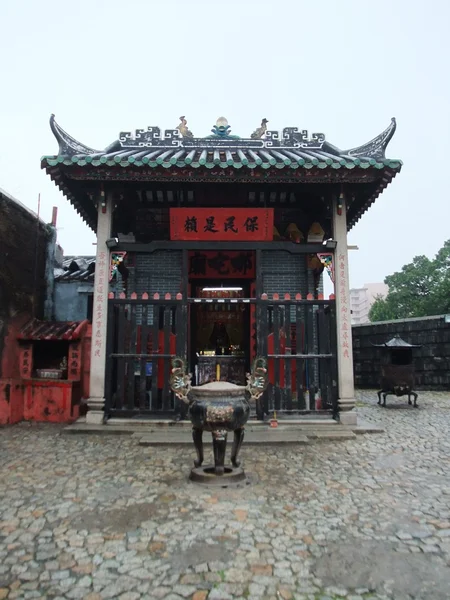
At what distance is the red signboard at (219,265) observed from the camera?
1106 centimetres

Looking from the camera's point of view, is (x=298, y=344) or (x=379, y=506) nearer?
(x=379, y=506)

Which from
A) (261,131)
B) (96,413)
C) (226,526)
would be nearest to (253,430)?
(96,413)

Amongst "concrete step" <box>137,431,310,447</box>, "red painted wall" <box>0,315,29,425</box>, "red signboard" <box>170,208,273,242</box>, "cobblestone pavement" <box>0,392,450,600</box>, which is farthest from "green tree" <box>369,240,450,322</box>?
"red painted wall" <box>0,315,29,425</box>

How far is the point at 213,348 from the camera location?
13.7 metres

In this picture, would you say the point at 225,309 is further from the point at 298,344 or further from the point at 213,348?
the point at 298,344

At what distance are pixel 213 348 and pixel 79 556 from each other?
10633 millimetres

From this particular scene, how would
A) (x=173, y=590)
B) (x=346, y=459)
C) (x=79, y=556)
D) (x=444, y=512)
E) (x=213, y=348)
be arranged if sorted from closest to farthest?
(x=173, y=590)
(x=79, y=556)
(x=444, y=512)
(x=346, y=459)
(x=213, y=348)

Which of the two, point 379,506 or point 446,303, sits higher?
point 446,303

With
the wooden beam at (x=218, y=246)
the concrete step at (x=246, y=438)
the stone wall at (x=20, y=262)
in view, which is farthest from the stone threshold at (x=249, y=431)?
the wooden beam at (x=218, y=246)

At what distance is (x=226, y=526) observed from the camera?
354 cm

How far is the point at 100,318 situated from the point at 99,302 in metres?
0.29

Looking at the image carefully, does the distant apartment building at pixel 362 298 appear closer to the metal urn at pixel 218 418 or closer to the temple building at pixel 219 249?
the temple building at pixel 219 249

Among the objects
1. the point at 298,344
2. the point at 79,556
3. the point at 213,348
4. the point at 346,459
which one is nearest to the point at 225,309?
the point at 213,348

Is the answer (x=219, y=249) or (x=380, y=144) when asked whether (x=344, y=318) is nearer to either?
(x=219, y=249)
